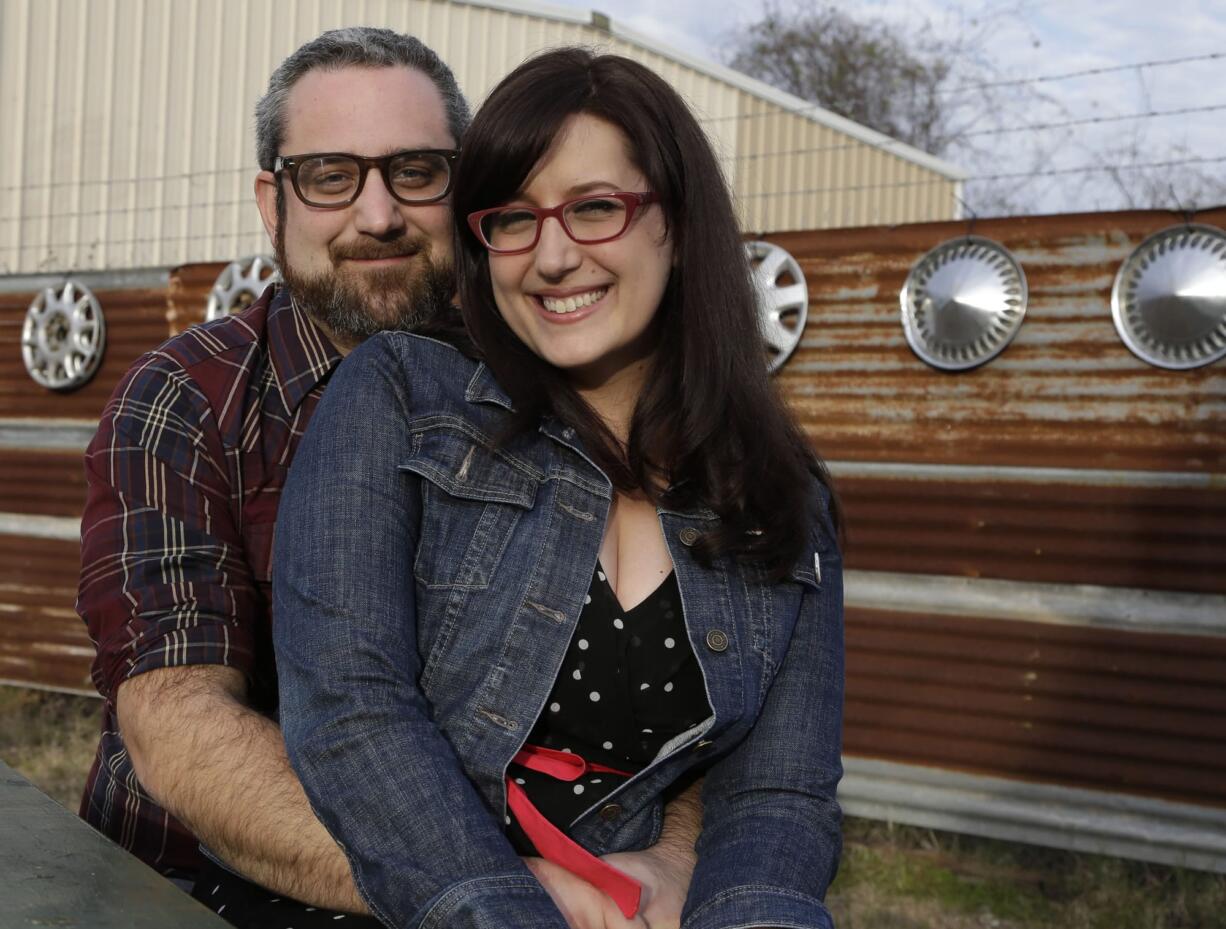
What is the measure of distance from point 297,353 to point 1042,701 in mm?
3250

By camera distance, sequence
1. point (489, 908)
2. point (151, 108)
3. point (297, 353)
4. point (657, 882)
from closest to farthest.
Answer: point (489, 908) → point (657, 882) → point (297, 353) → point (151, 108)

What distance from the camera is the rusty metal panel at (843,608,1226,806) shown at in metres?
4.56

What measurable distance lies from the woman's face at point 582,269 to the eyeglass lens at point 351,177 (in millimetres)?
479

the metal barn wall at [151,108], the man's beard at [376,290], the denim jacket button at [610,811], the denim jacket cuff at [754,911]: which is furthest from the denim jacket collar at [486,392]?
the metal barn wall at [151,108]

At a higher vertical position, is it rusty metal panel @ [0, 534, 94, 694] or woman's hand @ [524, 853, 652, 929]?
woman's hand @ [524, 853, 652, 929]

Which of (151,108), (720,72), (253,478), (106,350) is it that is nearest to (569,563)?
(253,478)

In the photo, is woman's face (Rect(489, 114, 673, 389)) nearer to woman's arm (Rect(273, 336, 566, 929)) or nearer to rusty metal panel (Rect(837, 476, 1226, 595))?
woman's arm (Rect(273, 336, 566, 929))

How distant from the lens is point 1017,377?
4785 millimetres

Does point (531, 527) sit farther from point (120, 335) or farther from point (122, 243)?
point (122, 243)

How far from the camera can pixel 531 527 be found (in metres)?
1.90

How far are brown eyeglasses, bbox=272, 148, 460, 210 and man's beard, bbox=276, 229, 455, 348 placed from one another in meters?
0.08

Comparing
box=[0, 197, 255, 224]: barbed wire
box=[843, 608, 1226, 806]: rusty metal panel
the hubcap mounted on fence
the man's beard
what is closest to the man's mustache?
the man's beard

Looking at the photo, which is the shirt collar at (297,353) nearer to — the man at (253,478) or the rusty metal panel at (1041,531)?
the man at (253,478)

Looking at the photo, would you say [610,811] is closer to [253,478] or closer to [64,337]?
[253,478]
